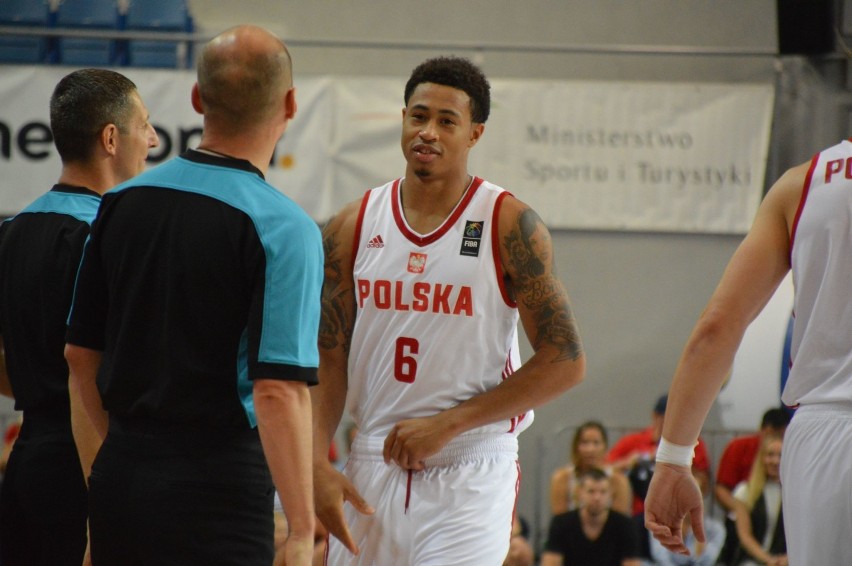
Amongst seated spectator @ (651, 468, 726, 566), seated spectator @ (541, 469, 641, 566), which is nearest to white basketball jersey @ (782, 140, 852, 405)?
seated spectator @ (541, 469, 641, 566)

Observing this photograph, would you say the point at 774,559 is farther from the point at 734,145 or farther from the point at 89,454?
the point at 89,454

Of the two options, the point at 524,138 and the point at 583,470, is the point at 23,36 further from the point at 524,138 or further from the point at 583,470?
the point at 583,470

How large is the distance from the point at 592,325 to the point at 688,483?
850 cm

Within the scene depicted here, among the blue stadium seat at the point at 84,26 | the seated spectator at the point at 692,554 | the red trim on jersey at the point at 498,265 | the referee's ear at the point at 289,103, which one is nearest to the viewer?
the referee's ear at the point at 289,103

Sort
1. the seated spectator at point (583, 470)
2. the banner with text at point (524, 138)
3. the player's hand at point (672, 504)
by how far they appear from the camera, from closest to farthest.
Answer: the player's hand at point (672, 504)
the seated spectator at point (583, 470)
the banner with text at point (524, 138)

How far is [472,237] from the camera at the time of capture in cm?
413

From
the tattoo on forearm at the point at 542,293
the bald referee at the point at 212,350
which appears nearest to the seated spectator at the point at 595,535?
the tattoo on forearm at the point at 542,293

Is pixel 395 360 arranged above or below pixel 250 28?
below

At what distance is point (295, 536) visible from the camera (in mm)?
2680

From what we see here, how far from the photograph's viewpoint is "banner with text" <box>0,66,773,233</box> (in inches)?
420

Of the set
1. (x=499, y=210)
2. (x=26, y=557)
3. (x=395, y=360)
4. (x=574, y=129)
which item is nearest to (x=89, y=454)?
(x=26, y=557)

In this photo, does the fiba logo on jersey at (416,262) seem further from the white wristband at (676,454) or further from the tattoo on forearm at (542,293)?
the white wristband at (676,454)

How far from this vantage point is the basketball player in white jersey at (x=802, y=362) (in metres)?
2.83

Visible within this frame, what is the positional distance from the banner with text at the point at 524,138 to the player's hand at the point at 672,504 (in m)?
7.68
